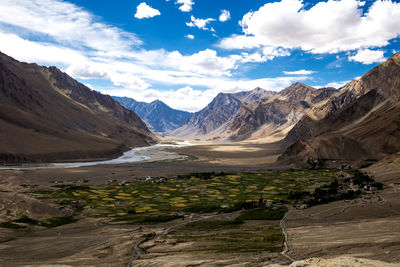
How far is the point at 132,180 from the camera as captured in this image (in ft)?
245

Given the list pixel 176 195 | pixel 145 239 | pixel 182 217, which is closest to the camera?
pixel 145 239

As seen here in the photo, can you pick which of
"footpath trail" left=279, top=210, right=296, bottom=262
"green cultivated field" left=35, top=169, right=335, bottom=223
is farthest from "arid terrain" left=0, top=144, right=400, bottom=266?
"green cultivated field" left=35, top=169, right=335, bottom=223

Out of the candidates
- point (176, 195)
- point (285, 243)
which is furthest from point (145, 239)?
point (176, 195)

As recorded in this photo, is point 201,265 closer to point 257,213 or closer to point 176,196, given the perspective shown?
point 257,213

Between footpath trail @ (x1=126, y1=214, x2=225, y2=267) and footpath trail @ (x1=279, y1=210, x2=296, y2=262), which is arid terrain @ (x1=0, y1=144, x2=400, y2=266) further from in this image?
footpath trail @ (x1=279, y1=210, x2=296, y2=262)

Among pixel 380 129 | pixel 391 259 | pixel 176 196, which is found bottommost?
pixel 176 196

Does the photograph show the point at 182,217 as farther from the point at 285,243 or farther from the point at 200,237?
the point at 285,243

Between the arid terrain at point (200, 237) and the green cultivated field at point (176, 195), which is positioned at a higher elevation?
the arid terrain at point (200, 237)

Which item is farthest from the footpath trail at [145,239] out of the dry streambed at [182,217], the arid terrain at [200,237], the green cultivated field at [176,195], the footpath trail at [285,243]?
the footpath trail at [285,243]

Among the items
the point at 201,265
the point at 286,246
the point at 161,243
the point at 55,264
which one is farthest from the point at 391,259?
the point at 55,264

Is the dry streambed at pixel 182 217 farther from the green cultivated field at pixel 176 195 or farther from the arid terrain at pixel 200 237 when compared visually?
the arid terrain at pixel 200 237


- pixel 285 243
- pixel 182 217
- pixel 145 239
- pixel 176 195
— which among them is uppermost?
pixel 285 243

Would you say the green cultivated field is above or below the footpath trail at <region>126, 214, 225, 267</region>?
below

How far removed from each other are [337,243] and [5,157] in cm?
11509
